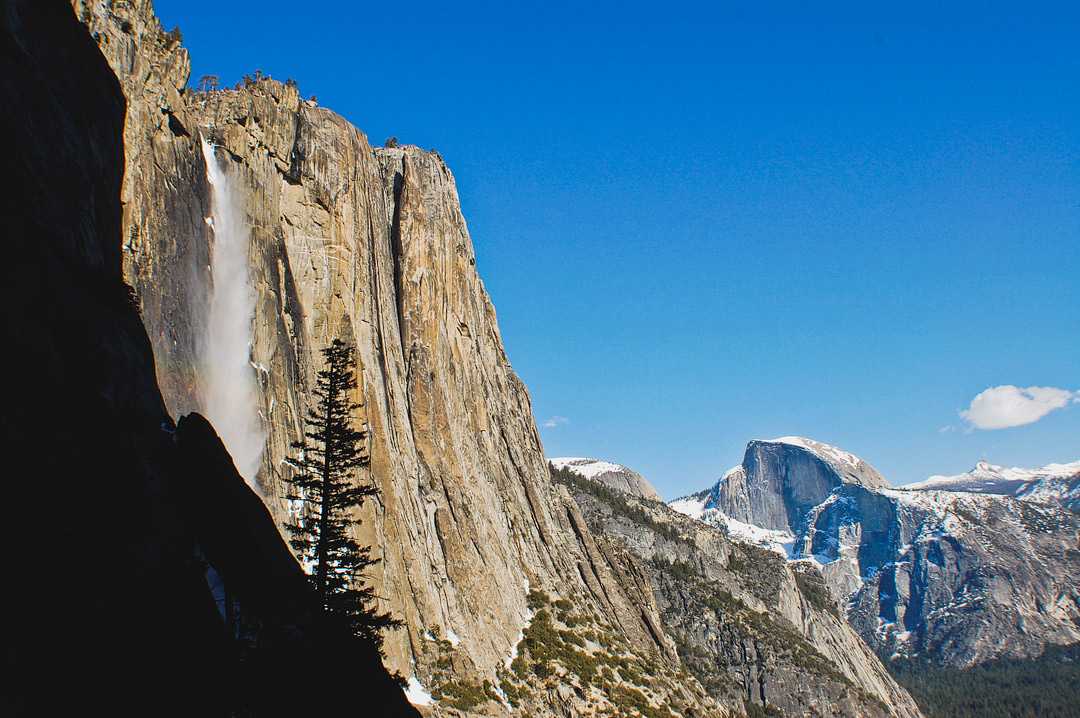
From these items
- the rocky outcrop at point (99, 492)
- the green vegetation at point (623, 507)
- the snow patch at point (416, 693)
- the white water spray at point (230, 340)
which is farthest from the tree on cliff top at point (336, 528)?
the green vegetation at point (623, 507)

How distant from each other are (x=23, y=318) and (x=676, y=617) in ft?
344

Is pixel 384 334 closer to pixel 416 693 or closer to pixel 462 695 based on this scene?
pixel 416 693

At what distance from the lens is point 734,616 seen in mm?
110188

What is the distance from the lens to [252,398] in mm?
37688

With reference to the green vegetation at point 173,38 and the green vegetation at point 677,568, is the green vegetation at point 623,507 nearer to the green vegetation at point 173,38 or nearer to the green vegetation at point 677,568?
the green vegetation at point 677,568

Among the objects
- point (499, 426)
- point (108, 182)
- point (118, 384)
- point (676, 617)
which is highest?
point (499, 426)

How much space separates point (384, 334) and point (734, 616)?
83.1m

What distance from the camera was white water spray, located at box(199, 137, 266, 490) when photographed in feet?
119

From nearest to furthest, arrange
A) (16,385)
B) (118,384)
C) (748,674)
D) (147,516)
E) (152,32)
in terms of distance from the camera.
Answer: (16,385)
(147,516)
(118,384)
(152,32)
(748,674)

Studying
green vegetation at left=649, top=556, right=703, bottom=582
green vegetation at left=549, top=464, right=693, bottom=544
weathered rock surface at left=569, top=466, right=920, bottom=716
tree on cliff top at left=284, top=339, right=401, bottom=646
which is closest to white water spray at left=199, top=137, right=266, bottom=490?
tree on cliff top at left=284, top=339, right=401, bottom=646

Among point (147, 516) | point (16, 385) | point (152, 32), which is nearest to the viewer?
point (16, 385)

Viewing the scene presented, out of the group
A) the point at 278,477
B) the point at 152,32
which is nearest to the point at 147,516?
the point at 278,477

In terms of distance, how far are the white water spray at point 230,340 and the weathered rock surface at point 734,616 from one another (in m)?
47.3

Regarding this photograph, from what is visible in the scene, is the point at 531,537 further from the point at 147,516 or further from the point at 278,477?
the point at 147,516
